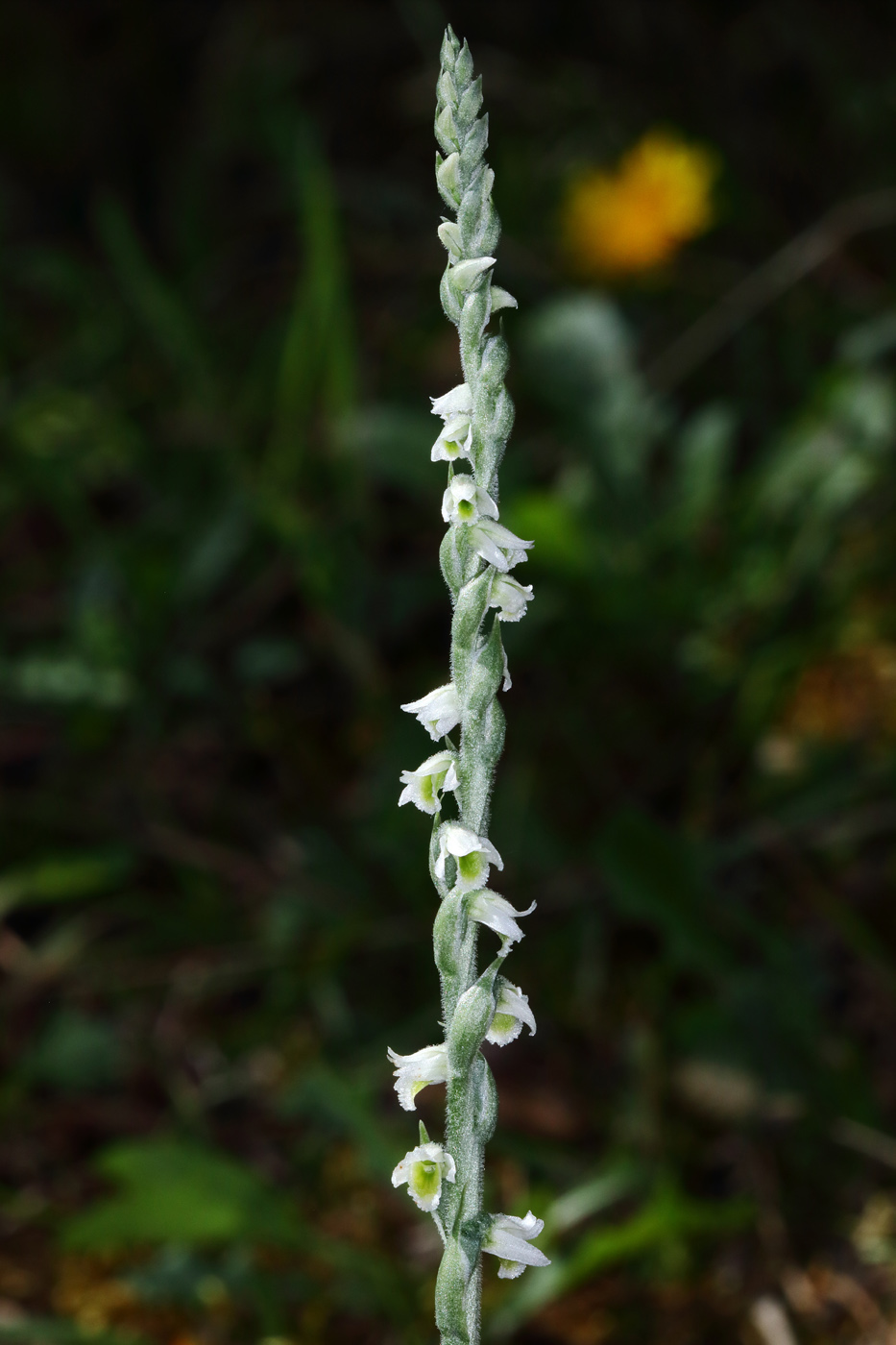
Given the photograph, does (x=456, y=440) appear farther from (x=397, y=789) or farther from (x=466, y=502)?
(x=397, y=789)

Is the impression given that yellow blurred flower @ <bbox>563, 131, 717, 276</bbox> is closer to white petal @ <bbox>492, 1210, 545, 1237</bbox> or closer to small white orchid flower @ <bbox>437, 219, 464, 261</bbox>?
small white orchid flower @ <bbox>437, 219, 464, 261</bbox>

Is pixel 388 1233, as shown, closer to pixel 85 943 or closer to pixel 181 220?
pixel 85 943

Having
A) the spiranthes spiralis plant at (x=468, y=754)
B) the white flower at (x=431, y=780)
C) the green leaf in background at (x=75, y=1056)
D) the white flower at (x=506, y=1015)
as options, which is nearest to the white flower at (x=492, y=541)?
the spiranthes spiralis plant at (x=468, y=754)

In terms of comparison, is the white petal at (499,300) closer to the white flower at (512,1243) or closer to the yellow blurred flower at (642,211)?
the white flower at (512,1243)

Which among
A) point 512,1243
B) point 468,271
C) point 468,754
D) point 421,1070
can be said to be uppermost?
point 468,271

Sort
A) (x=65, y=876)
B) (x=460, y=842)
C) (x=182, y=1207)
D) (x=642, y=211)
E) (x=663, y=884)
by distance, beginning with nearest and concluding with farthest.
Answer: (x=460, y=842)
(x=182, y=1207)
(x=663, y=884)
(x=65, y=876)
(x=642, y=211)

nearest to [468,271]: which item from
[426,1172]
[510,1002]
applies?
[510,1002]
